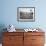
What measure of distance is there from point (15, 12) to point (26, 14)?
0.36 metres

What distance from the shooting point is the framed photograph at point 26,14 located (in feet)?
13.9

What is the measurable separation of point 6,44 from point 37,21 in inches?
49.8

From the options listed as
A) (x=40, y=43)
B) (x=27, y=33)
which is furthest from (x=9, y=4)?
(x=40, y=43)

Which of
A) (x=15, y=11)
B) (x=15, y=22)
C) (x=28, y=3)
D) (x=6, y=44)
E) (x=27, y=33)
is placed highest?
(x=28, y=3)

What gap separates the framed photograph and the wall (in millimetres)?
98

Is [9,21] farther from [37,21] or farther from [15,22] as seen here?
[37,21]

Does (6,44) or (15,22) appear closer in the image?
(6,44)

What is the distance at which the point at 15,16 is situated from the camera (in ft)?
13.9

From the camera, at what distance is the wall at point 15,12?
13.8 feet

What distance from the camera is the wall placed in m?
4.22

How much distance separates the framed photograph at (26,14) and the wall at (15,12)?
0.10 m

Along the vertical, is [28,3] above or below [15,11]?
above

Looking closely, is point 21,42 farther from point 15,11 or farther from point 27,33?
point 15,11

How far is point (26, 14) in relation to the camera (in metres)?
4.25
